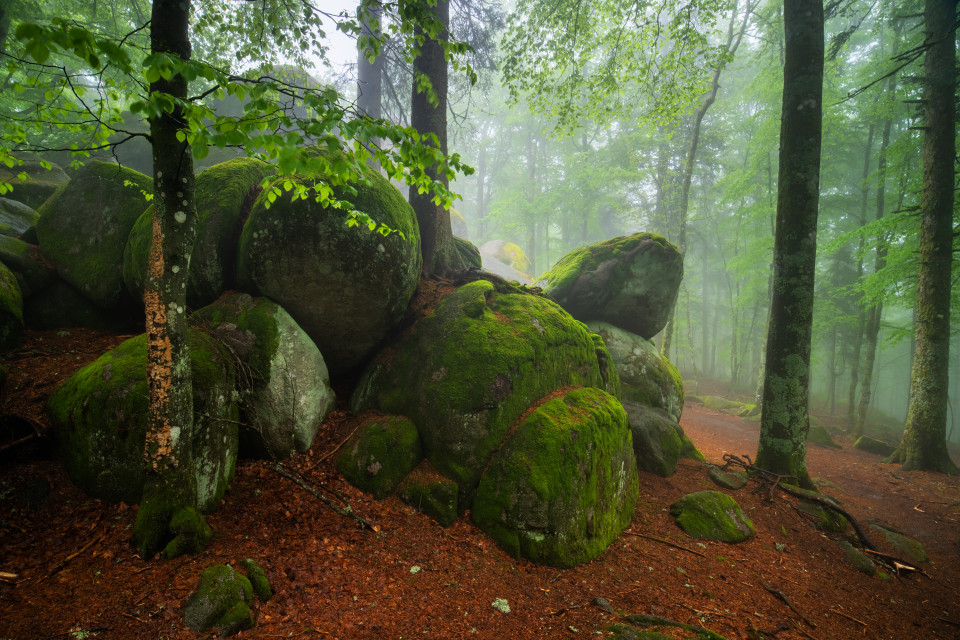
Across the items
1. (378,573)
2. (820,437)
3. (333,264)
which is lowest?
(820,437)

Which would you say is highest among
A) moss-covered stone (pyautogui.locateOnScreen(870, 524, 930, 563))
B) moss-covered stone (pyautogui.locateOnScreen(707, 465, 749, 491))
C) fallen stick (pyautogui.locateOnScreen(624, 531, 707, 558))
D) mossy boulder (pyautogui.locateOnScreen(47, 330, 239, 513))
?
mossy boulder (pyautogui.locateOnScreen(47, 330, 239, 513))

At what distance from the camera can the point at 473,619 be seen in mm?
3143

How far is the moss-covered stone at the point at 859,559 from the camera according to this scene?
461cm

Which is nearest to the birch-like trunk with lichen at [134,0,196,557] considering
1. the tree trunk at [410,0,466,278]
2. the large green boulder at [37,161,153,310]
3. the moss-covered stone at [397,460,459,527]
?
the moss-covered stone at [397,460,459,527]

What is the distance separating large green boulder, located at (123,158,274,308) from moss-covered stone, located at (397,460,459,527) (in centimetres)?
370

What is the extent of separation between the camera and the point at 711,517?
16.9 ft

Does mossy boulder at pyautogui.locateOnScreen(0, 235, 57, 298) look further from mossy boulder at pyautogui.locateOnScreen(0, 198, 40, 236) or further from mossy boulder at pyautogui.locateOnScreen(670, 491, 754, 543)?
mossy boulder at pyautogui.locateOnScreen(670, 491, 754, 543)

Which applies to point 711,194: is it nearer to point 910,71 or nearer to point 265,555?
point 910,71

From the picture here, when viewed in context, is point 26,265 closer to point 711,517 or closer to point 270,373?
point 270,373

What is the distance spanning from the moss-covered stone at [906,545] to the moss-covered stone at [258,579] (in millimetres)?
7824

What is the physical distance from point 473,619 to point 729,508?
4.30 m

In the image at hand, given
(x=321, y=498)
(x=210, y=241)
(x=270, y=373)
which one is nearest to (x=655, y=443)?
(x=321, y=498)

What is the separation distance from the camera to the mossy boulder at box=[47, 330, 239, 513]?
339cm

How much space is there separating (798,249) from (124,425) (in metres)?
9.57
